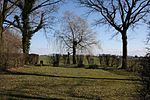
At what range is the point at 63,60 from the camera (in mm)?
65688

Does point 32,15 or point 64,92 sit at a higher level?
point 32,15

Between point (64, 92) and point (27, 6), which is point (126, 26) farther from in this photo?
point (64, 92)

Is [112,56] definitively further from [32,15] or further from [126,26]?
[32,15]

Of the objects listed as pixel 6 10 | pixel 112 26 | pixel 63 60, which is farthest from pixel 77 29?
pixel 6 10

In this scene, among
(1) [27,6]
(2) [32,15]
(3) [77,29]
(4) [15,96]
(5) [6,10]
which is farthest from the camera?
(3) [77,29]

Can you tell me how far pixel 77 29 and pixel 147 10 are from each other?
3647 centimetres

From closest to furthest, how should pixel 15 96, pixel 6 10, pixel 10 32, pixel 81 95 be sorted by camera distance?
pixel 15 96
pixel 81 95
pixel 6 10
pixel 10 32

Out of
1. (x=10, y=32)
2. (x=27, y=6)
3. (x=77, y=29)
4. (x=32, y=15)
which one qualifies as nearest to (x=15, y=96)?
(x=27, y=6)

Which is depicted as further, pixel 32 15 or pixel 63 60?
pixel 63 60

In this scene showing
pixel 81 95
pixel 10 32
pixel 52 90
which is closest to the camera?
pixel 81 95

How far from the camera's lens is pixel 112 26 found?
5081 cm

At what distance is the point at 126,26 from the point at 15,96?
1395 inches

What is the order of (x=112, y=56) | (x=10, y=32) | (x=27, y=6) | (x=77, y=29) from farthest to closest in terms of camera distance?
(x=77, y=29) < (x=10, y=32) < (x=112, y=56) < (x=27, y=6)

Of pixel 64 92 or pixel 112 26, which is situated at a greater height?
pixel 112 26
